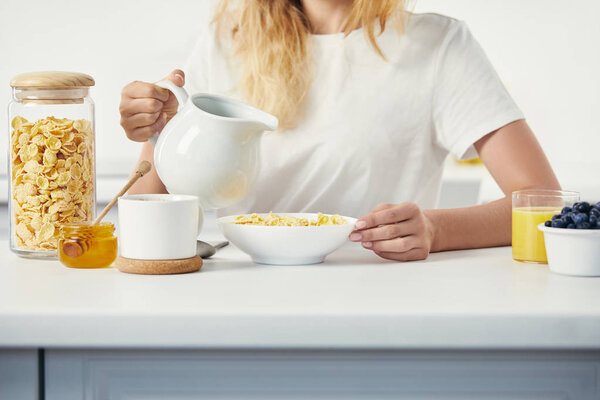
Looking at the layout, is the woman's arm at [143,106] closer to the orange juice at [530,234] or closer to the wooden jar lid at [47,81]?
the wooden jar lid at [47,81]

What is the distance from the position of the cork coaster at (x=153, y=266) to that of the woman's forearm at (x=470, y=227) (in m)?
0.42

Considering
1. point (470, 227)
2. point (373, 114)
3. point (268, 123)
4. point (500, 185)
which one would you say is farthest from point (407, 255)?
point (373, 114)

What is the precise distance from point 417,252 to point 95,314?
1.71 ft

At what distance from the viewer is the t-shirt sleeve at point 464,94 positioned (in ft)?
4.77

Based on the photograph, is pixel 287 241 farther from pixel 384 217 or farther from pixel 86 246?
pixel 86 246

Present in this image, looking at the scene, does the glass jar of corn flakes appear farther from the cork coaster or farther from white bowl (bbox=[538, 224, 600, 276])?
white bowl (bbox=[538, 224, 600, 276])

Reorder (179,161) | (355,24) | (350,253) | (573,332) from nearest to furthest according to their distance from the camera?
1. (573,332)
2. (179,161)
3. (350,253)
4. (355,24)

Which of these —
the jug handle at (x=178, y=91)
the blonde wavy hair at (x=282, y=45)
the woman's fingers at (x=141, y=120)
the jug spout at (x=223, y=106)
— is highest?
the blonde wavy hair at (x=282, y=45)

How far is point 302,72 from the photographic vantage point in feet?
5.02

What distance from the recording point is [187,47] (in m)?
3.34

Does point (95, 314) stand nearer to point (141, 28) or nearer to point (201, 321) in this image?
point (201, 321)

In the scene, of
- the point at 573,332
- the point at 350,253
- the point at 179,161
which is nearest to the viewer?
the point at 573,332

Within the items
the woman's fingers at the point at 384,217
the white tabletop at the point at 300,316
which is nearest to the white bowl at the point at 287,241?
the woman's fingers at the point at 384,217

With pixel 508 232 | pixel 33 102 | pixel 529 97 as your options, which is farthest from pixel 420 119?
pixel 529 97
